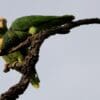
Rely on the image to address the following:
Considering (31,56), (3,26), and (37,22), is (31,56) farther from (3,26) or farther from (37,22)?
(3,26)

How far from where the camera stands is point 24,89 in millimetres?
3307

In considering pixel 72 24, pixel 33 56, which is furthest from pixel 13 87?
pixel 72 24

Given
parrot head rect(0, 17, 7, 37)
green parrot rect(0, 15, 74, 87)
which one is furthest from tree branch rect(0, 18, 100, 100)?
parrot head rect(0, 17, 7, 37)

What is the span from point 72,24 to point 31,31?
71 cm

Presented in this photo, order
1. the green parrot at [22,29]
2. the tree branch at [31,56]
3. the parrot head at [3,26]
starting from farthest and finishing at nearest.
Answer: the parrot head at [3,26]
the green parrot at [22,29]
the tree branch at [31,56]

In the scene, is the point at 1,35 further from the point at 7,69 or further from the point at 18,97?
the point at 18,97

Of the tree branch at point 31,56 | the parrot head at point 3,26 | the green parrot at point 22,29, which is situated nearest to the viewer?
the tree branch at point 31,56

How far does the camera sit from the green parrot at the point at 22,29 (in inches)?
163

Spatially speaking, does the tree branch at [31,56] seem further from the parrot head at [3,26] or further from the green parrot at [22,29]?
the parrot head at [3,26]

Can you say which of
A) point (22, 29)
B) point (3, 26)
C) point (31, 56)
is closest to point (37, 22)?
point (22, 29)

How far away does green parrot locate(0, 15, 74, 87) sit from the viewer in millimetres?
4148

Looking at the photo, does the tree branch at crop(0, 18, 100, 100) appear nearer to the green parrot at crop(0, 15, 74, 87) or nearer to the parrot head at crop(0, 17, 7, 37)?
the green parrot at crop(0, 15, 74, 87)

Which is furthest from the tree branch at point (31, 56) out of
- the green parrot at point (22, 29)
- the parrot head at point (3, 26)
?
the parrot head at point (3, 26)

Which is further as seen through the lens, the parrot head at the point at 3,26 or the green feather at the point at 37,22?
the parrot head at the point at 3,26
